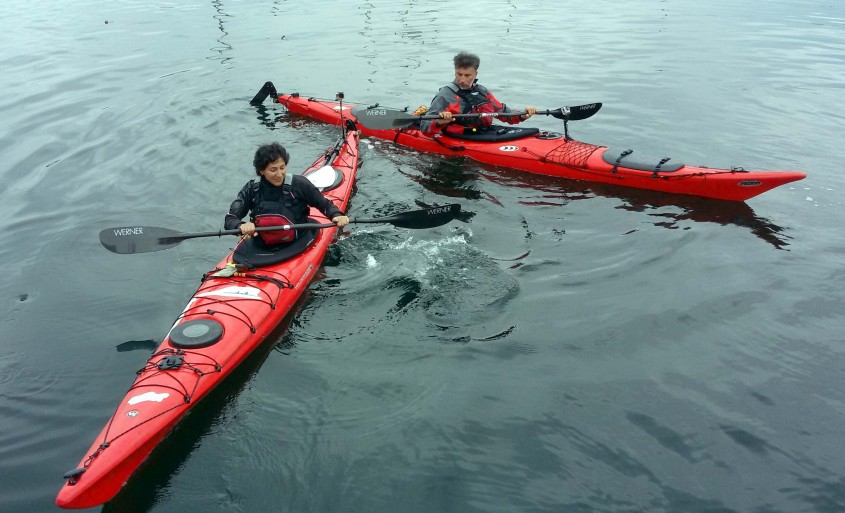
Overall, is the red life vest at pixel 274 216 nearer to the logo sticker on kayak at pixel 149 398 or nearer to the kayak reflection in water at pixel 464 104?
the logo sticker on kayak at pixel 149 398

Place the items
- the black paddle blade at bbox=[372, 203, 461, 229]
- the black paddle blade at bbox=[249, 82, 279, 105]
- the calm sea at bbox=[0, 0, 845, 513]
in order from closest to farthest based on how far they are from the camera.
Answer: the calm sea at bbox=[0, 0, 845, 513]
the black paddle blade at bbox=[372, 203, 461, 229]
the black paddle blade at bbox=[249, 82, 279, 105]

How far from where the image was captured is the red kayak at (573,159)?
7.58 metres

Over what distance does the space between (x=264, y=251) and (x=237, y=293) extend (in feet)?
2.35

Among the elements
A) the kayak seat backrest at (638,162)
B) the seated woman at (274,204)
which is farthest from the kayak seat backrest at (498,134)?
the seated woman at (274,204)

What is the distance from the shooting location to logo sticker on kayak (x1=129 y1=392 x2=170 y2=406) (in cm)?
432

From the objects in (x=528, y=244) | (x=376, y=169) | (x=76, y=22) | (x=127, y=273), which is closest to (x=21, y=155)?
(x=127, y=273)

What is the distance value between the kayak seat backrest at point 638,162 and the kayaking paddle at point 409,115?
3.08 feet

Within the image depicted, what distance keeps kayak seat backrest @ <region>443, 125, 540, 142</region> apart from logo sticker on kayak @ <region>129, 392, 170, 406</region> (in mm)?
6410

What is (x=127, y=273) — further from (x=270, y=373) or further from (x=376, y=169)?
(x=376, y=169)

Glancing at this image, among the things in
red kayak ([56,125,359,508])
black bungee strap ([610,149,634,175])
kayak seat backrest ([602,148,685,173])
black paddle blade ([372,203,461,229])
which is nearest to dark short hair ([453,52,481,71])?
kayak seat backrest ([602,148,685,173])

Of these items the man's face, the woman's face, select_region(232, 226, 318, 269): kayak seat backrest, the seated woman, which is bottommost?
select_region(232, 226, 318, 269): kayak seat backrest

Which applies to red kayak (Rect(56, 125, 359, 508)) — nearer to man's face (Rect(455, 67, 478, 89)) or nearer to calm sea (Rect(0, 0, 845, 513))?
calm sea (Rect(0, 0, 845, 513))

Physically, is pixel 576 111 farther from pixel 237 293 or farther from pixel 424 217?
pixel 237 293

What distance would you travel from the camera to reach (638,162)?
810 centimetres
